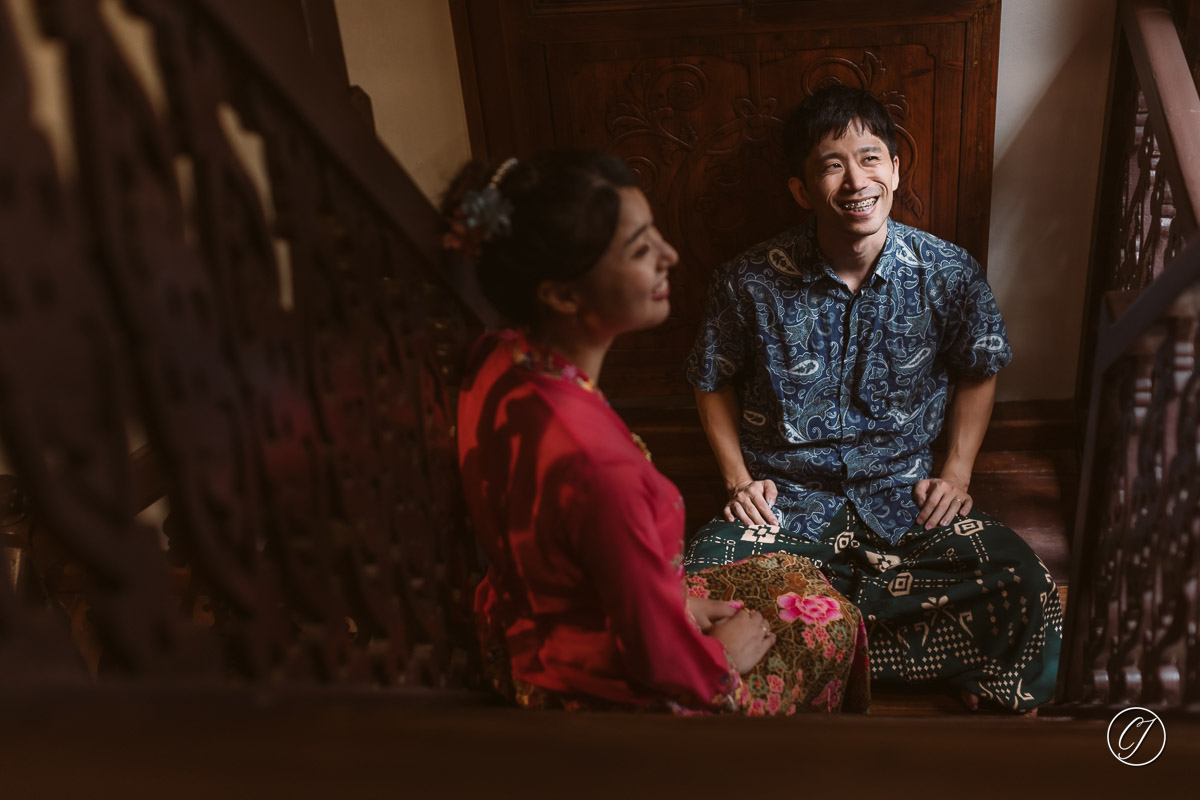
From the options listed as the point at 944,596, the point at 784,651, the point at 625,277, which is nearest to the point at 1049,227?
the point at 944,596

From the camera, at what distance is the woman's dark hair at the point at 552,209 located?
1.42m

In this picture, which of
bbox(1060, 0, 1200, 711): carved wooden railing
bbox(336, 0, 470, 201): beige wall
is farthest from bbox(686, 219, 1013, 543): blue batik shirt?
bbox(336, 0, 470, 201): beige wall

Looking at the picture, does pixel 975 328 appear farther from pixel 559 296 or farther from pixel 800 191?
pixel 559 296

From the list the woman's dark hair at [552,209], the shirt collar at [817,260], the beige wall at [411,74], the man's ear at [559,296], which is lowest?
the shirt collar at [817,260]

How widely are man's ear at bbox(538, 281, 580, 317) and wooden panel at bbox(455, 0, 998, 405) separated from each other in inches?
56.8

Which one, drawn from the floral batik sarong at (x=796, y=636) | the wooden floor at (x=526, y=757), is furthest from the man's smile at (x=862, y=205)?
the wooden floor at (x=526, y=757)

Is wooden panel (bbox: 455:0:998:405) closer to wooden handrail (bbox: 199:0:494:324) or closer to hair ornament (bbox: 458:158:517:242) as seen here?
wooden handrail (bbox: 199:0:494:324)

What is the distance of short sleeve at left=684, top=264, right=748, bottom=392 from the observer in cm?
262

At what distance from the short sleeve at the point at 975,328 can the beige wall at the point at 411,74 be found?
1443 millimetres

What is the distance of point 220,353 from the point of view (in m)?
0.94

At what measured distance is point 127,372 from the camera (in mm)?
815

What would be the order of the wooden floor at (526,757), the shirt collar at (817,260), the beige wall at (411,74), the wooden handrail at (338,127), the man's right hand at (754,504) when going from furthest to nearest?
the beige wall at (411,74), the man's right hand at (754,504), the shirt collar at (817,260), the wooden handrail at (338,127), the wooden floor at (526,757)

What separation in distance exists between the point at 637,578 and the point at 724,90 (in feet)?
5.78

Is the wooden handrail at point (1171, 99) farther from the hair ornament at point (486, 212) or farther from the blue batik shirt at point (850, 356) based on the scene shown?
the hair ornament at point (486, 212)
